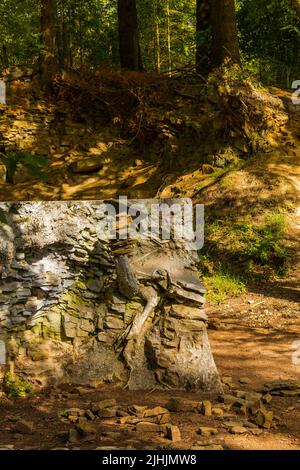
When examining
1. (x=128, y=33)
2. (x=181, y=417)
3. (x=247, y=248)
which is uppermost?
(x=128, y=33)

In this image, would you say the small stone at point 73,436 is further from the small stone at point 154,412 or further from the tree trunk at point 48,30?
the tree trunk at point 48,30

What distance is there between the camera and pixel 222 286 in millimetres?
8633

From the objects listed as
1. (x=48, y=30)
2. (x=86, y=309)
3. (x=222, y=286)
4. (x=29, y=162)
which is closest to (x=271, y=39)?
(x=48, y=30)

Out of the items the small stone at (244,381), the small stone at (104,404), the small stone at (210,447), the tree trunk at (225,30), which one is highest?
the tree trunk at (225,30)

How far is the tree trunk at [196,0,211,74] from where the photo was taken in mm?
14148

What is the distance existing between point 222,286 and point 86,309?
4.19 meters

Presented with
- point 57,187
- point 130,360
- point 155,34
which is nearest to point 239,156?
point 57,187

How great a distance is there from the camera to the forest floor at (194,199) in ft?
12.0

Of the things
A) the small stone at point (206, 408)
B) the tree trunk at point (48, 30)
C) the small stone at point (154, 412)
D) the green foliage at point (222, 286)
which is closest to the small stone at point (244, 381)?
the small stone at point (206, 408)

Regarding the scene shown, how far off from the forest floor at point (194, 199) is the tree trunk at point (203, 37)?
0.59 metres

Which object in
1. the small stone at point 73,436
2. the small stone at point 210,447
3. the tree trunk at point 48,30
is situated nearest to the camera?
the small stone at point 210,447

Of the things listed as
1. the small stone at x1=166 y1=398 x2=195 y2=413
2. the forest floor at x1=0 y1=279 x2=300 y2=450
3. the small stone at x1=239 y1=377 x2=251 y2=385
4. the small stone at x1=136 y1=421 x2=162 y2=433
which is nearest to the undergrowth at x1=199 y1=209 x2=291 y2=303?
the forest floor at x1=0 y1=279 x2=300 y2=450

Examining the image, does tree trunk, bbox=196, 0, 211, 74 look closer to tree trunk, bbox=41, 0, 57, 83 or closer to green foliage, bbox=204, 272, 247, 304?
tree trunk, bbox=41, 0, 57, 83

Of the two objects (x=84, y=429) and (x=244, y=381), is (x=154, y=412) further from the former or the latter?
(x=244, y=381)
